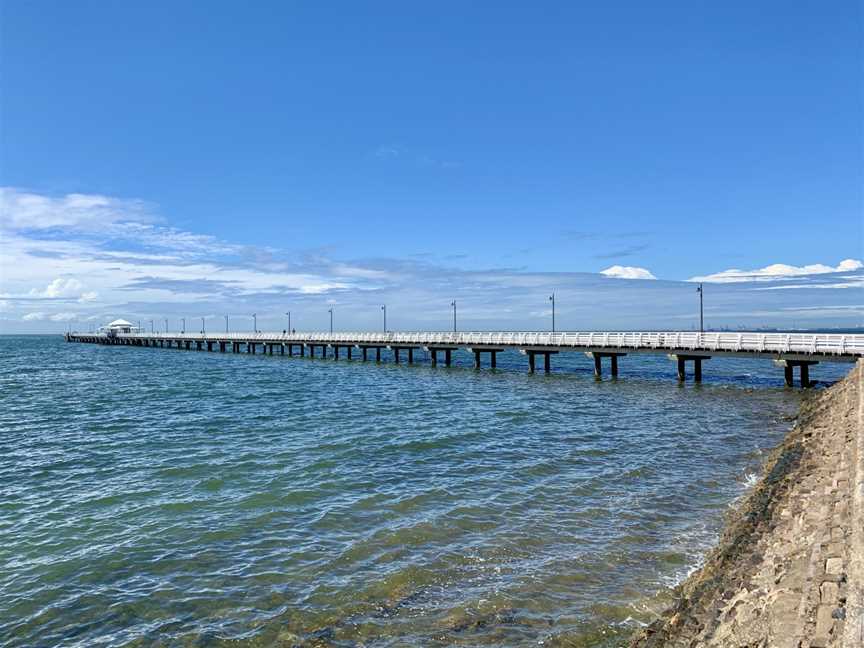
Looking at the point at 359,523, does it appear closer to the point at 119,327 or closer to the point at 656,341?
the point at 656,341

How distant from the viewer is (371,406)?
25.4 metres

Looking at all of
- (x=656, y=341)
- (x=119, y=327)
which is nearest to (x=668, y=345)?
(x=656, y=341)

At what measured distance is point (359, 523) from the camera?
394 inches

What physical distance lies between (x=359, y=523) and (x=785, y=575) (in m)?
6.68

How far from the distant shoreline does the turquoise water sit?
64 cm

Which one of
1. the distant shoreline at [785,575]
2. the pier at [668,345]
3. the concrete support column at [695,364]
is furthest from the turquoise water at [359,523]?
the concrete support column at [695,364]

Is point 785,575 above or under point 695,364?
under

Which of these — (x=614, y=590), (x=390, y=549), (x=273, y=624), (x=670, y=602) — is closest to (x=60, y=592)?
(x=273, y=624)

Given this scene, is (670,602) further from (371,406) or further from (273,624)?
(371,406)

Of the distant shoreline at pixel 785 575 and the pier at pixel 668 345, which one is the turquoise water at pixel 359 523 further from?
the pier at pixel 668 345

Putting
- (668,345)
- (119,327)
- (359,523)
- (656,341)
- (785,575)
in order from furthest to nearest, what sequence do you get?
1. (119,327)
2. (656,341)
3. (668,345)
4. (359,523)
5. (785,575)

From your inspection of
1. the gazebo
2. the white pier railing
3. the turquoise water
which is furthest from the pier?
the gazebo

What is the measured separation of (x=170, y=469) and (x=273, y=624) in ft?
28.3

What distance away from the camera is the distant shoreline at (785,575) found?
4742 mm
